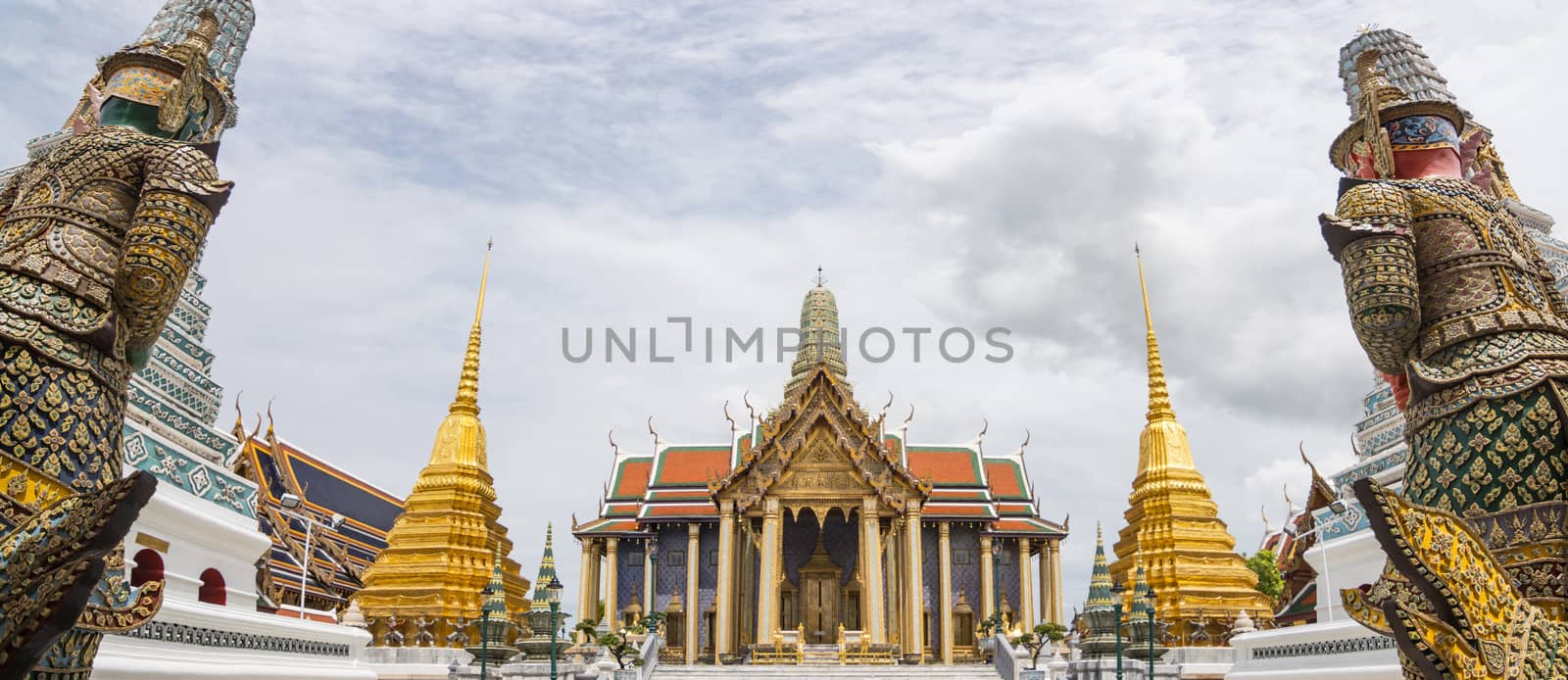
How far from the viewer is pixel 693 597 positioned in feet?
84.0

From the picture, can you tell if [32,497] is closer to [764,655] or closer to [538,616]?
[538,616]

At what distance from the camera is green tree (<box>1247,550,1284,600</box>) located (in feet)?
104

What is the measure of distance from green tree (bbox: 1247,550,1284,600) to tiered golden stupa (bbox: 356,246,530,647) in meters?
22.3

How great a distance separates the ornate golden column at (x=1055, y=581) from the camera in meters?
27.7

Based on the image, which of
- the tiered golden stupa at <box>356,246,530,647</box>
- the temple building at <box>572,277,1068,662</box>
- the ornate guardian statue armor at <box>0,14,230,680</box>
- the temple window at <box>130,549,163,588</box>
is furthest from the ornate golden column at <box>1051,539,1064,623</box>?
the ornate guardian statue armor at <box>0,14,230,680</box>

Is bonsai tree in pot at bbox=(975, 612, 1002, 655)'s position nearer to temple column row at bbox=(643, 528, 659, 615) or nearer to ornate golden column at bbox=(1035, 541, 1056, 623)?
ornate golden column at bbox=(1035, 541, 1056, 623)

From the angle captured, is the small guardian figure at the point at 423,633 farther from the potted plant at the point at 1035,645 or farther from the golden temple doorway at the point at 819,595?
the potted plant at the point at 1035,645

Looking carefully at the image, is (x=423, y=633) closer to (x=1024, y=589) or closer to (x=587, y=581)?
(x=587, y=581)

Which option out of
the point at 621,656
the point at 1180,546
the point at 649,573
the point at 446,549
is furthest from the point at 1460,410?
the point at 649,573

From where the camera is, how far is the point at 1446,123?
496cm

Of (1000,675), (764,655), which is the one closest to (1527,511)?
(1000,675)

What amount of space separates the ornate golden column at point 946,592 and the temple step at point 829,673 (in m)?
4.84

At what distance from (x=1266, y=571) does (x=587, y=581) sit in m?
21.5

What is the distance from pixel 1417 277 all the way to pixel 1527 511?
3.37ft
